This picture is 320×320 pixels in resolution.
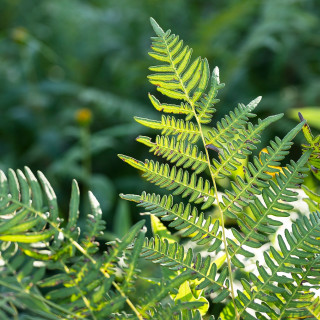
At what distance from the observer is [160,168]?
1.10ft

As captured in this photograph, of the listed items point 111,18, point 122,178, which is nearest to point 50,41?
point 111,18

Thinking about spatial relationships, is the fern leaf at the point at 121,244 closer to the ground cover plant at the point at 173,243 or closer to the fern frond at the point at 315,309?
the ground cover plant at the point at 173,243

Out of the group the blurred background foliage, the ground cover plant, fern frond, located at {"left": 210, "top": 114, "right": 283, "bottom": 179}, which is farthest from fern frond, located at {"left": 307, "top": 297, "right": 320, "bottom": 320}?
the blurred background foliage

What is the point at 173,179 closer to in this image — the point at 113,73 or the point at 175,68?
the point at 175,68

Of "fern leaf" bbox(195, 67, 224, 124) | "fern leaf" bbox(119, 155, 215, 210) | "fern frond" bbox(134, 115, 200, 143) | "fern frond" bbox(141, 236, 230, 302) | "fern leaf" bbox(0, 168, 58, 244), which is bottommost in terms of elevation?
"fern leaf" bbox(0, 168, 58, 244)

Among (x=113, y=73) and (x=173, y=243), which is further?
(x=113, y=73)

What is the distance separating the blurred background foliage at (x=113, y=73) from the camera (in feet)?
6.06

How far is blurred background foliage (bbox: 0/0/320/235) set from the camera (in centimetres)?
185

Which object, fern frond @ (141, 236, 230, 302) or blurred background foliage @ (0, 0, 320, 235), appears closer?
fern frond @ (141, 236, 230, 302)

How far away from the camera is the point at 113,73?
7.68 ft

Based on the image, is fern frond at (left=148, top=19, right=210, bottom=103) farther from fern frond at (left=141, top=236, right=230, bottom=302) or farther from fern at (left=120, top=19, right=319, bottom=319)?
fern frond at (left=141, top=236, right=230, bottom=302)

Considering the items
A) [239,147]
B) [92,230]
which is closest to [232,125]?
[239,147]

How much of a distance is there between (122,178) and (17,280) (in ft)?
4.87

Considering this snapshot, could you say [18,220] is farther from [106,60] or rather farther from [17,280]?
[106,60]
